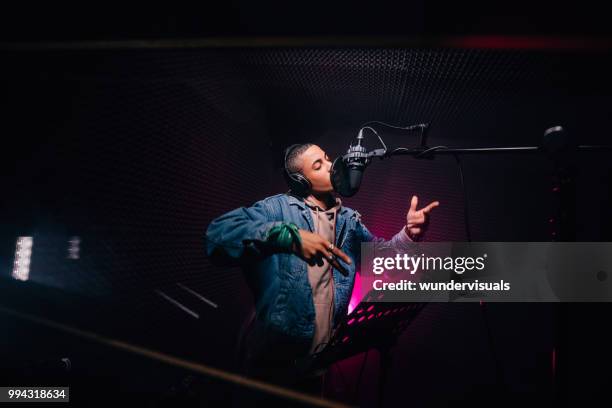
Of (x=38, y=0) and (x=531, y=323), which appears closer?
(x=38, y=0)

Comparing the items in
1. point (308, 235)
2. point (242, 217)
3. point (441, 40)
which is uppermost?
point (441, 40)

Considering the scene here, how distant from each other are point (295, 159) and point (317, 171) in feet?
0.55

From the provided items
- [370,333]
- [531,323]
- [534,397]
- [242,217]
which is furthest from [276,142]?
[534,397]

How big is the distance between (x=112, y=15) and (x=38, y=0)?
0.95 ft

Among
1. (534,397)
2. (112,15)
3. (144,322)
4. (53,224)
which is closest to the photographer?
(112,15)

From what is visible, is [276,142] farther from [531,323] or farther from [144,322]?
[531,323]

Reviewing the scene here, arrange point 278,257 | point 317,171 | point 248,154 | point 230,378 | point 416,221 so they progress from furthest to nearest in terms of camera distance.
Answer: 1. point 248,154
2. point 317,171
3. point 278,257
4. point 416,221
5. point 230,378

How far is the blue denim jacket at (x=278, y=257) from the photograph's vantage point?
149 centimetres

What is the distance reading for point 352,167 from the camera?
1520 millimetres

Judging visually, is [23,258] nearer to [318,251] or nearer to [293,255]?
[293,255]

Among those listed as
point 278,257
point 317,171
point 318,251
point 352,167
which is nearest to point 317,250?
point 318,251

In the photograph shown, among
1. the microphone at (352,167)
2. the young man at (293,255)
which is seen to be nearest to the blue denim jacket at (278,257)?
the young man at (293,255)

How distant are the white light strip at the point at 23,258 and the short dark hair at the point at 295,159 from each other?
1.40 m

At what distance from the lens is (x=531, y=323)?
286 cm
